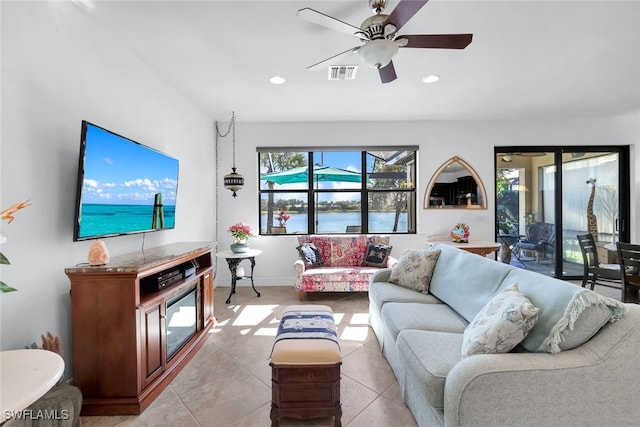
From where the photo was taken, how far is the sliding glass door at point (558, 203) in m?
→ 4.68

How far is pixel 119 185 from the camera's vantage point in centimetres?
209

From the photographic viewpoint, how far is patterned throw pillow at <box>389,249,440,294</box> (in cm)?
267

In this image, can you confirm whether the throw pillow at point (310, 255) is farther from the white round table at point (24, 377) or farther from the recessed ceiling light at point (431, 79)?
the white round table at point (24, 377)

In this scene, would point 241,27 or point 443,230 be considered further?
point 443,230

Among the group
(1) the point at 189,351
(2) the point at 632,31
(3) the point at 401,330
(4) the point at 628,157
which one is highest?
(2) the point at 632,31

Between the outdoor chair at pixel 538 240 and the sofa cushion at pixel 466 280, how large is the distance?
3.14 m

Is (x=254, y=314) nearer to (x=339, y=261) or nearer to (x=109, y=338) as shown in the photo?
(x=339, y=261)

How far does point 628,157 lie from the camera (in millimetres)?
4637

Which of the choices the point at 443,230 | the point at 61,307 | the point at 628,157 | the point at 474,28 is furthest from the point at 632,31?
the point at 61,307

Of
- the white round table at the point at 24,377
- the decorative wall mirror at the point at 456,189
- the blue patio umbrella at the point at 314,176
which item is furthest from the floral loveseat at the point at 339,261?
the white round table at the point at 24,377

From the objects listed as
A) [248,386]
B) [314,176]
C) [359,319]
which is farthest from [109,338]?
[314,176]

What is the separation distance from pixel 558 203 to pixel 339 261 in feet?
12.8

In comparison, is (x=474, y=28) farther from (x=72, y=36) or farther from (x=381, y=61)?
(x=72, y=36)

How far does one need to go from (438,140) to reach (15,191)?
4.93m
